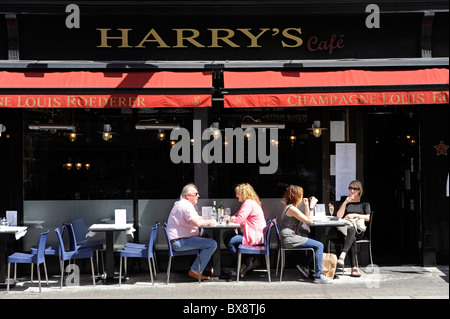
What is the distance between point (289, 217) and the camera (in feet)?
27.3

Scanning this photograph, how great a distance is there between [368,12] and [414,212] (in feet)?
12.2

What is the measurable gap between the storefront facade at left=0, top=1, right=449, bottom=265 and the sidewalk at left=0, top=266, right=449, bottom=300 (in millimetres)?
1016

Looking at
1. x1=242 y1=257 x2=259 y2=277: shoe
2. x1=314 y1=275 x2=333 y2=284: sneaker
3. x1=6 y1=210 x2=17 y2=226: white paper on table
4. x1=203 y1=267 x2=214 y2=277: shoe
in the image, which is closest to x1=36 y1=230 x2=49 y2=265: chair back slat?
x1=6 y1=210 x2=17 y2=226: white paper on table

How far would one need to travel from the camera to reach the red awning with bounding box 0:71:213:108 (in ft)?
26.4

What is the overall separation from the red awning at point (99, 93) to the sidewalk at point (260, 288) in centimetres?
278

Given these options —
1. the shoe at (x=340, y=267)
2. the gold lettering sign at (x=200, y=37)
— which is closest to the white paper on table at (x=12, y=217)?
the gold lettering sign at (x=200, y=37)

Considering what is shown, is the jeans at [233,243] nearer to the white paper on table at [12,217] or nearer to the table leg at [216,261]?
the table leg at [216,261]

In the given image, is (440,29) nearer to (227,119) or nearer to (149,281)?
(227,119)

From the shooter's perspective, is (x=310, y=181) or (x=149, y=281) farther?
(x=310, y=181)

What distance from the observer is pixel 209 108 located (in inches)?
367

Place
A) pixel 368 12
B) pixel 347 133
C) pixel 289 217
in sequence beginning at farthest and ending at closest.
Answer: pixel 347 133, pixel 368 12, pixel 289 217

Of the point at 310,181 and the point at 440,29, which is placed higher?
the point at 440,29

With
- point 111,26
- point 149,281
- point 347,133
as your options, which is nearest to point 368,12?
point 347,133

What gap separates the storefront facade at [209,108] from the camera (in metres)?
8.76
